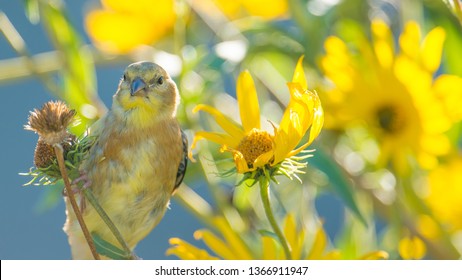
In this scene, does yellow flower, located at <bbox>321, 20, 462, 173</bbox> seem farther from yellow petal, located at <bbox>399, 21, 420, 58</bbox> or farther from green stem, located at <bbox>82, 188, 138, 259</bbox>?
green stem, located at <bbox>82, 188, 138, 259</bbox>

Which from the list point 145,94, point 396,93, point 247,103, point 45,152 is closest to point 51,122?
Result: point 45,152

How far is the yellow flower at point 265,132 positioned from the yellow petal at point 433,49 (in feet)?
1.04

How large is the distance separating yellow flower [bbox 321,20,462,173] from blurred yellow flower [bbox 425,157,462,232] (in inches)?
0.8

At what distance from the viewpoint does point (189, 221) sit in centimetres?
109

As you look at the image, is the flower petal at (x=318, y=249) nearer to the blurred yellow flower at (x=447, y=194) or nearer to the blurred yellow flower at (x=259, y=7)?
the blurred yellow flower at (x=447, y=194)

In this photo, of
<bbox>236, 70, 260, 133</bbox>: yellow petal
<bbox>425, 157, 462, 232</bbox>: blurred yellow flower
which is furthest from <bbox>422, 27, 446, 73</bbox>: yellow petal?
<bbox>236, 70, 260, 133</bbox>: yellow petal

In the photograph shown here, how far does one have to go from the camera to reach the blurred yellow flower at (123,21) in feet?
3.21

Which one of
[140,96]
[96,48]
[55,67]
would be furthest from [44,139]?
[96,48]

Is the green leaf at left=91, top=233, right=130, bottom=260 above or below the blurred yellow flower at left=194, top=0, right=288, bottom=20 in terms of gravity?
below

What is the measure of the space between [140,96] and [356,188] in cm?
28

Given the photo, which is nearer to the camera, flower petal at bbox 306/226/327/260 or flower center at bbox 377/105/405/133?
flower petal at bbox 306/226/327/260

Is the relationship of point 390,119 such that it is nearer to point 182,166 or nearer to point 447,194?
point 447,194

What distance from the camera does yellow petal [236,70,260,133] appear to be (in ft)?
1.86
